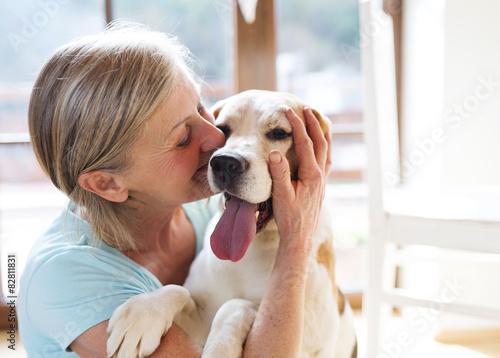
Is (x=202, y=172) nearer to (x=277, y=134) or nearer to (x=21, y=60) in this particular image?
(x=277, y=134)

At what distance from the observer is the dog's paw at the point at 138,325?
0.81 m

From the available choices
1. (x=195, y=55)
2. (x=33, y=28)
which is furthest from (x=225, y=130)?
(x=33, y=28)

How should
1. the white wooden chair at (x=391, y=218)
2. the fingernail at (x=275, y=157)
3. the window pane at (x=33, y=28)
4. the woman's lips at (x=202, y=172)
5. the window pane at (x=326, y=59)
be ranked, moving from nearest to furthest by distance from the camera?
1. the fingernail at (x=275, y=157)
2. the woman's lips at (x=202, y=172)
3. the white wooden chair at (x=391, y=218)
4. the window pane at (x=33, y=28)
5. the window pane at (x=326, y=59)

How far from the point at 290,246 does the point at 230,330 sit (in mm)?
192

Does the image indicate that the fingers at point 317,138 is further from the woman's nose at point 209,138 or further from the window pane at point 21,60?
the window pane at point 21,60

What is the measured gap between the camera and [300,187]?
3.22ft

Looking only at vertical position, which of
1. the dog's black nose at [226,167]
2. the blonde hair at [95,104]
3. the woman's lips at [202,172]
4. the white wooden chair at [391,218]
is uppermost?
the blonde hair at [95,104]

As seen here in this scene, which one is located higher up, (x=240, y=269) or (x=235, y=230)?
(x=235, y=230)

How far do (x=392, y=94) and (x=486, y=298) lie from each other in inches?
38.0

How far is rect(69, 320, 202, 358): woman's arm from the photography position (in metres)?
0.85

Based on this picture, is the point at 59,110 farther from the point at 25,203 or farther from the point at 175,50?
the point at 25,203

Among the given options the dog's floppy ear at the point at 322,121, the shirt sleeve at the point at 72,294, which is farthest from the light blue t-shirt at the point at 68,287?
the dog's floppy ear at the point at 322,121

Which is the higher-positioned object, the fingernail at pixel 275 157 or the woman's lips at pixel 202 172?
the fingernail at pixel 275 157

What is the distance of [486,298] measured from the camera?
206 centimetres
